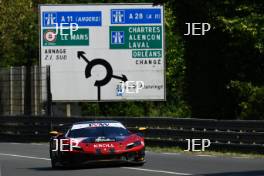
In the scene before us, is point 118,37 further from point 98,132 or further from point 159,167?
point 159,167

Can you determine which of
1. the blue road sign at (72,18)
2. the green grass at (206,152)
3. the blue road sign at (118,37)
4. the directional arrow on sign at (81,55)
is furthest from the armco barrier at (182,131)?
the blue road sign at (118,37)

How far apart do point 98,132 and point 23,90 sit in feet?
60.3

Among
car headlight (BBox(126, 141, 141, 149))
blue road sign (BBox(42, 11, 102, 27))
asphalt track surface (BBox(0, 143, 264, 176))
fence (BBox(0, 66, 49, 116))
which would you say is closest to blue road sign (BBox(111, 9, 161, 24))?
blue road sign (BBox(42, 11, 102, 27))

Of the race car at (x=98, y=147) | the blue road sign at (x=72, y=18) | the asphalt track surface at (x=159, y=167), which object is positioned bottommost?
the asphalt track surface at (x=159, y=167)

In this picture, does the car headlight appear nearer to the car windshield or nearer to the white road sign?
the car windshield

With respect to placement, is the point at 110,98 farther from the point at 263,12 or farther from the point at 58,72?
the point at 263,12

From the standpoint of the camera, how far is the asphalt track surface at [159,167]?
20.3 meters

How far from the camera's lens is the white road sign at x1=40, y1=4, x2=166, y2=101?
130ft

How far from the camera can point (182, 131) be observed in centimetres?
3016

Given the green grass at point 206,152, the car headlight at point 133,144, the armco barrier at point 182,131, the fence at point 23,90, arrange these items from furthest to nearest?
the fence at point 23,90
the armco barrier at point 182,131
the green grass at point 206,152
the car headlight at point 133,144

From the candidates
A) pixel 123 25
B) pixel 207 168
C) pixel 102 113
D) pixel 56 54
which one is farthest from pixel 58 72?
pixel 207 168

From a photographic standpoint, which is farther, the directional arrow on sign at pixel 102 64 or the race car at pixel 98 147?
the directional arrow on sign at pixel 102 64

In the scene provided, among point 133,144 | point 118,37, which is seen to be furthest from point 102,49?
point 133,144

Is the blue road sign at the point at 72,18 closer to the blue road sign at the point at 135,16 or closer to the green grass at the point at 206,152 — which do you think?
the blue road sign at the point at 135,16
